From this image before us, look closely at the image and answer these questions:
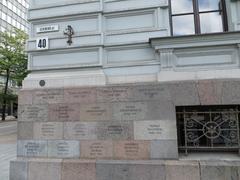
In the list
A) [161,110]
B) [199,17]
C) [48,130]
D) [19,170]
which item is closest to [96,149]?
[48,130]

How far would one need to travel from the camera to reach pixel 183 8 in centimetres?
585

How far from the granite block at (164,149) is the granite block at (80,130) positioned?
1319 mm

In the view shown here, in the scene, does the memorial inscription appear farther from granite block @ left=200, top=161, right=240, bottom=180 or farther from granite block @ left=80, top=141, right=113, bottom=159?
granite block @ left=200, top=161, right=240, bottom=180

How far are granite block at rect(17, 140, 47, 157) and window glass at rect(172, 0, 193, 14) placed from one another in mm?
4434

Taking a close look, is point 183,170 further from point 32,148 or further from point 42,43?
point 42,43

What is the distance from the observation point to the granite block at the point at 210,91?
5023 mm

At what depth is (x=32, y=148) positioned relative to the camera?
5.71 meters

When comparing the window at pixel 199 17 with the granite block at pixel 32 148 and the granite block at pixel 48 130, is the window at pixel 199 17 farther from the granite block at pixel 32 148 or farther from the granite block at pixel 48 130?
the granite block at pixel 32 148

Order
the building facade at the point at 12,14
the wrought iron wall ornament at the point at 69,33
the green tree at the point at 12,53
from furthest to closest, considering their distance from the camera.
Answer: the building facade at the point at 12,14 < the green tree at the point at 12,53 < the wrought iron wall ornament at the point at 69,33

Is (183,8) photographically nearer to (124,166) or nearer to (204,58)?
(204,58)

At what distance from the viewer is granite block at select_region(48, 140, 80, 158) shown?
5469 mm

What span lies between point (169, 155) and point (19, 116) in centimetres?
361

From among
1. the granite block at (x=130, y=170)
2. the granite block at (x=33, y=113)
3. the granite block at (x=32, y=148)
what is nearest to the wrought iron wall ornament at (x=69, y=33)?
the granite block at (x=33, y=113)

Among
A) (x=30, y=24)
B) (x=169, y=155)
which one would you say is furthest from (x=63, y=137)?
(x=30, y=24)
